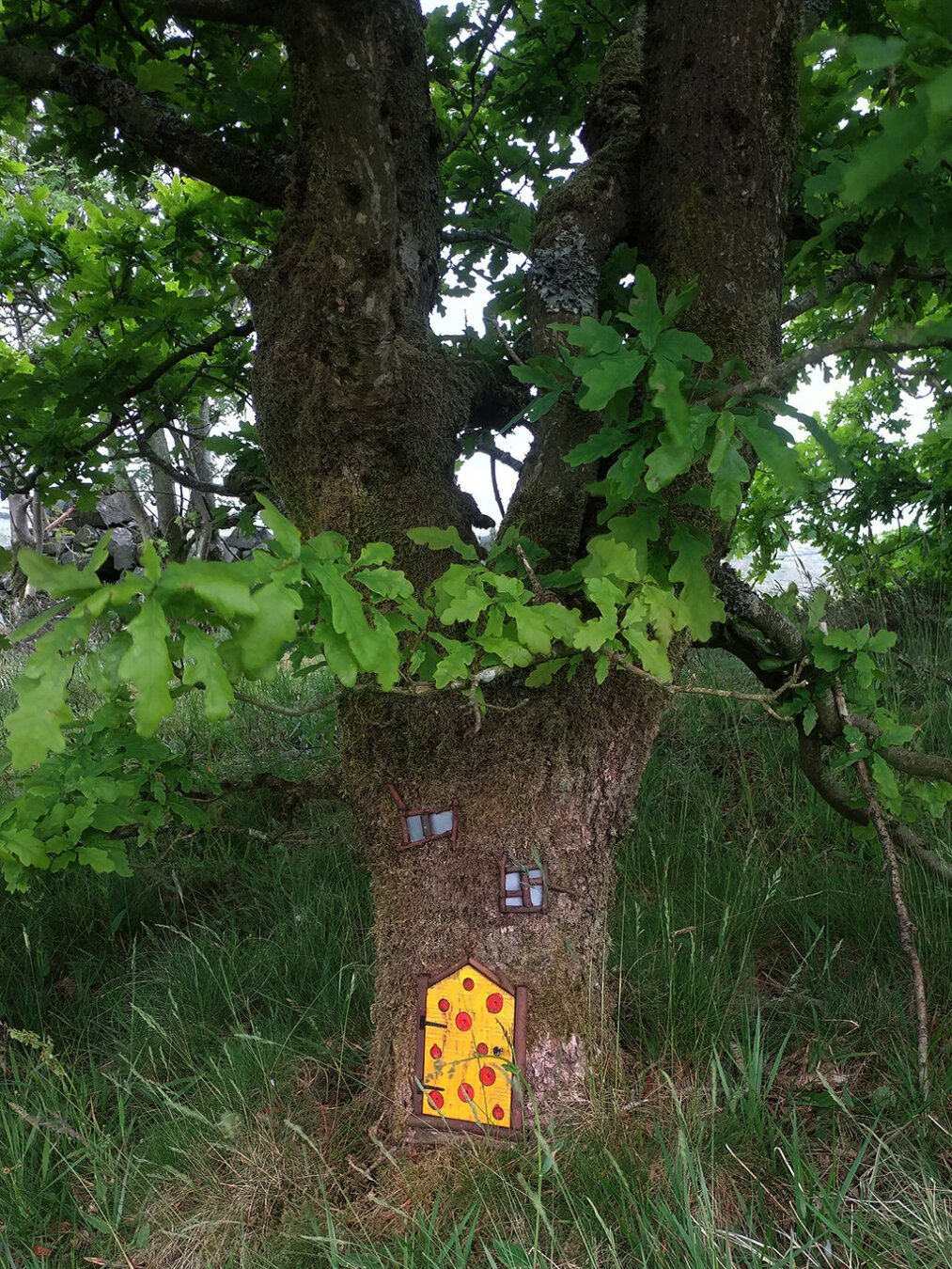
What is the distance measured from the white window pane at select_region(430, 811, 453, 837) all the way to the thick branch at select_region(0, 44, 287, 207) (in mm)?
1563

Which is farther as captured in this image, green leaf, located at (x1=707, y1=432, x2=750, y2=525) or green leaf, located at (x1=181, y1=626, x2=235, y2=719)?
green leaf, located at (x1=707, y1=432, x2=750, y2=525)

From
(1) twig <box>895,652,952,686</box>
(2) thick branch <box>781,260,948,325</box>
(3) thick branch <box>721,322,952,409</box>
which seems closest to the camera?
(3) thick branch <box>721,322,952,409</box>

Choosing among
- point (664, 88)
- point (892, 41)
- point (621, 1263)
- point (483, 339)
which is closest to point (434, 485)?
point (483, 339)

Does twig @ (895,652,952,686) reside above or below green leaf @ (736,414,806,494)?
below

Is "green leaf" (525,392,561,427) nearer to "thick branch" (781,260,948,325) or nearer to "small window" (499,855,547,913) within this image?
"thick branch" (781,260,948,325)

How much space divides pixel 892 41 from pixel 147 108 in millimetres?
1893

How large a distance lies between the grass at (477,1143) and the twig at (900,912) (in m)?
0.08

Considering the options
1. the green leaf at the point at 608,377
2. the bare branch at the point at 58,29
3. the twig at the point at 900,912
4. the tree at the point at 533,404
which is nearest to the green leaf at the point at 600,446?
the tree at the point at 533,404

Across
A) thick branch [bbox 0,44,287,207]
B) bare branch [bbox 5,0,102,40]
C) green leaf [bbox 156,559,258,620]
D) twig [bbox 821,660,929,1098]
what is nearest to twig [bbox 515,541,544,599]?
green leaf [bbox 156,559,258,620]

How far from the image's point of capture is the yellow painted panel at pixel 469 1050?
164cm

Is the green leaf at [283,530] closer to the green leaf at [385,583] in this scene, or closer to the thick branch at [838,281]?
the green leaf at [385,583]

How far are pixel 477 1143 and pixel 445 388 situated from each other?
160 cm

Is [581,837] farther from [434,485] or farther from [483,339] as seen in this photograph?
[483,339]

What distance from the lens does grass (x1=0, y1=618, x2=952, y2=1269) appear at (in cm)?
141
